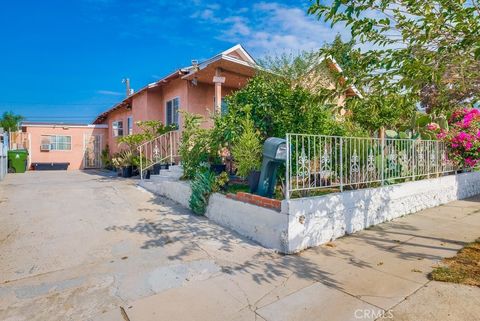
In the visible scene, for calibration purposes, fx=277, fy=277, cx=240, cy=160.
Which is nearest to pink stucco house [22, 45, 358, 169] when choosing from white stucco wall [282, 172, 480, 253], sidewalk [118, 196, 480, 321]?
white stucco wall [282, 172, 480, 253]

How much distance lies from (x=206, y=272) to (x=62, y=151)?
19.7 metres

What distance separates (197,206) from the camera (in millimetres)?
6277

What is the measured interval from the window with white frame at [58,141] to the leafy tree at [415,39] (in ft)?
67.6

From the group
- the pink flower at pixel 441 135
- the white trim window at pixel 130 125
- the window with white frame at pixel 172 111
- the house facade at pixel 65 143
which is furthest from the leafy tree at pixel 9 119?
the pink flower at pixel 441 135

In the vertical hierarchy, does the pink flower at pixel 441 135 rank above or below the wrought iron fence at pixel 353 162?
above

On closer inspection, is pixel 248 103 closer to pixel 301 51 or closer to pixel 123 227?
pixel 123 227

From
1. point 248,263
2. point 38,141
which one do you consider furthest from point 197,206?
point 38,141

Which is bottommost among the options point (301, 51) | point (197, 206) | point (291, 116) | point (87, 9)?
point (197, 206)

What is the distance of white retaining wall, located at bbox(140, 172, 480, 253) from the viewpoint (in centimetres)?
434

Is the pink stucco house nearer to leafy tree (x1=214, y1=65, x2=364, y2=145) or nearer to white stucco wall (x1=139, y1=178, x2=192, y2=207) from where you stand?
leafy tree (x1=214, y1=65, x2=364, y2=145)

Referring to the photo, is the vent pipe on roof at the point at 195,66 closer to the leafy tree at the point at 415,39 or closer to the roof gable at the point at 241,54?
the roof gable at the point at 241,54

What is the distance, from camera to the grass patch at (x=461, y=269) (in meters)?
3.30

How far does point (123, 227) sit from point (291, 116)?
422 centimetres

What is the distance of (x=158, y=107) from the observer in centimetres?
1280
